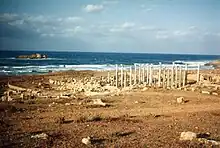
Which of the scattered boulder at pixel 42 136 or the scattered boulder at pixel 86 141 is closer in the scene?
the scattered boulder at pixel 86 141

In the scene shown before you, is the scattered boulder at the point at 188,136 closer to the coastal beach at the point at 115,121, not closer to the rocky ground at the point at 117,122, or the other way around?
the rocky ground at the point at 117,122

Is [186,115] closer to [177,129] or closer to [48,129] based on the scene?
[177,129]

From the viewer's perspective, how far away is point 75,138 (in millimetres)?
12242

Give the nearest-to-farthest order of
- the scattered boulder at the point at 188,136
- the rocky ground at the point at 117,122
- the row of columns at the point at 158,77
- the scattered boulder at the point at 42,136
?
the rocky ground at the point at 117,122 < the scattered boulder at the point at 188,136 < the scattered boulder at the point at 42,136 < the row of columns at the point at 158,77

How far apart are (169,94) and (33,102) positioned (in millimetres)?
8428

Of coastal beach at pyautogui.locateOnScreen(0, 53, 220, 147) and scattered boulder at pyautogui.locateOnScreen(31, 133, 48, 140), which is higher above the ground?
scattered boulder at pyautogui.locateOnScreen(31, 133, 48, 140)

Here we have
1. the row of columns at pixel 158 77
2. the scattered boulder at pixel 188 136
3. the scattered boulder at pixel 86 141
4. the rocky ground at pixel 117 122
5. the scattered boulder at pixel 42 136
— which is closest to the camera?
the scattered boulder at pixel 86 141

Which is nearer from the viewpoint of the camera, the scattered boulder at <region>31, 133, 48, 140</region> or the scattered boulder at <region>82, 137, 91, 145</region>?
the scattered boulder at <region>82, 137, 91, 145</region>

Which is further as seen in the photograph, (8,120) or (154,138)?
(8,120)

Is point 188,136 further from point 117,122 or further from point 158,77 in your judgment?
point 158,77

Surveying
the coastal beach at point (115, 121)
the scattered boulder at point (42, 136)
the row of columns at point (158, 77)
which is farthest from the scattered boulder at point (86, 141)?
the row of columns at point (158, 77)

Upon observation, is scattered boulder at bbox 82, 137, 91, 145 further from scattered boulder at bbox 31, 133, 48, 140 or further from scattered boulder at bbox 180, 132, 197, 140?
scattered boulder at bbox 180, 132, 197, 140

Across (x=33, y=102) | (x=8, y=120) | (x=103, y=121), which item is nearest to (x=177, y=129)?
(x=103, y=121)

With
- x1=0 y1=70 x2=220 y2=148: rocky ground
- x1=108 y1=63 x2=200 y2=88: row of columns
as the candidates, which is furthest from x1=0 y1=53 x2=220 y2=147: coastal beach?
x1=108 y1=63 x2=200 y2=88: row of columns
